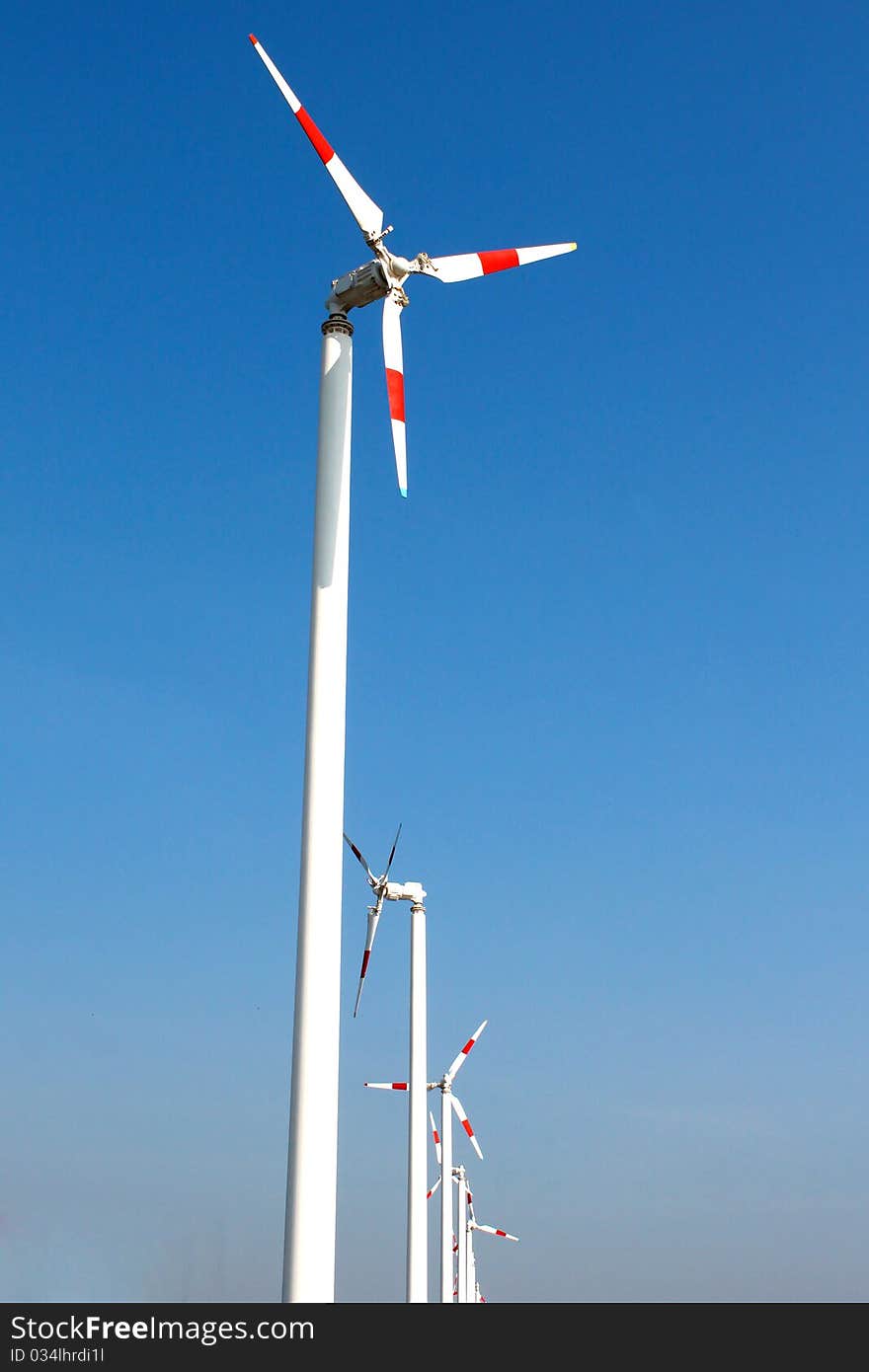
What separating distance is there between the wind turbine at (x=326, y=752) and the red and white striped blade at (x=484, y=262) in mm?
253

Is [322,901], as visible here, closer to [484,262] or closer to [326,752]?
[326,752]

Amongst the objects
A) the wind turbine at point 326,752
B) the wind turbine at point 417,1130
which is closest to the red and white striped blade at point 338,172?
the wind turbine at point 326,752

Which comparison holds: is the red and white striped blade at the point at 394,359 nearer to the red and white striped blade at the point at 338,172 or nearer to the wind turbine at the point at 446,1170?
the red and white striped blade at the point at 338,172

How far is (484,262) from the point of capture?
85.8 feet

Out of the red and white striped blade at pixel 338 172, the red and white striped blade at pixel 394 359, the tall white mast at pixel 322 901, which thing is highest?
the red and white striped blade at pixel 338 172

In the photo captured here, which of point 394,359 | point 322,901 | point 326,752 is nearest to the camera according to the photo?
A: point 322,901

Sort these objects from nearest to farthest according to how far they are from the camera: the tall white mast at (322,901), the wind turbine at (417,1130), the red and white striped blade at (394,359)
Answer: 1. the tall white mast at (322,901)
2. the red and white striped blade at (394,359)
3. the wind turbine at (417,1130)

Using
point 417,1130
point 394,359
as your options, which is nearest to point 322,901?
point 394,359

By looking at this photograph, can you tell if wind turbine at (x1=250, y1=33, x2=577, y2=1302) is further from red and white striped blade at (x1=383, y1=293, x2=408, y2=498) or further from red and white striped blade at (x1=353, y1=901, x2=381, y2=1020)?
red and white striped blade at (x1=353, y1=901, x2=381, y2=1020)

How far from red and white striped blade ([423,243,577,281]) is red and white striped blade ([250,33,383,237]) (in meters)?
1.31

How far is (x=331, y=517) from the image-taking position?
21234 millimetres

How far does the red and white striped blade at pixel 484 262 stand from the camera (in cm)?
2494

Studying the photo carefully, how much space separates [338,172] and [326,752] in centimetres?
1065
